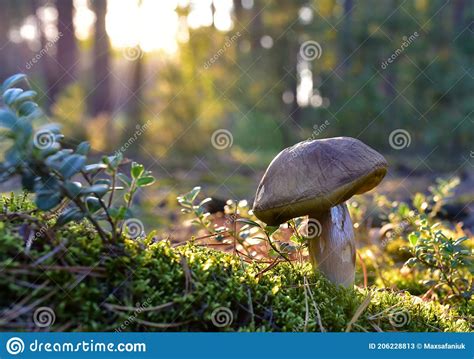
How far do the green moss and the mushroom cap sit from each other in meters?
0.36

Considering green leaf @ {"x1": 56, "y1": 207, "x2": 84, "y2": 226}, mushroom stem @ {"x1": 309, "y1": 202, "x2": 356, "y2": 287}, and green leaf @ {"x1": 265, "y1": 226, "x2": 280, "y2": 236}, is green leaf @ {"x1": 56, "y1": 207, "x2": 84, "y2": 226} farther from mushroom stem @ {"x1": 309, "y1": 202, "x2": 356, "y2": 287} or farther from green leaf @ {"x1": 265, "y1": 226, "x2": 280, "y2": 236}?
mushroom stem @ {"x1": 309, "y1": 202, "x2": 356, "y2": 287}

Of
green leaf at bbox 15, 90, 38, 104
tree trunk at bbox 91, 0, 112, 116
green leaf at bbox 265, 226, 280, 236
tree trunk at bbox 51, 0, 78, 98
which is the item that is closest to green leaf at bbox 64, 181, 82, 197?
green leaf at bbox 15, 90, 38, 104

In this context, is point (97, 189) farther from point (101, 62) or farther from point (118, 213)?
point (101, 62)

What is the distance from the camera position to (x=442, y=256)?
9.26 ft

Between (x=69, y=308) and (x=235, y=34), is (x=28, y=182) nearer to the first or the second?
(x=69, y=308)

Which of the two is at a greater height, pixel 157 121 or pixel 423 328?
pixel 157 121

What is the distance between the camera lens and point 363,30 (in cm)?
1612

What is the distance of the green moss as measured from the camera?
5.96 feet

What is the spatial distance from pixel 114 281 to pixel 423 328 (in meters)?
1.51

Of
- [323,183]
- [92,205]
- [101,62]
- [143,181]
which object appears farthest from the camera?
[101,62]

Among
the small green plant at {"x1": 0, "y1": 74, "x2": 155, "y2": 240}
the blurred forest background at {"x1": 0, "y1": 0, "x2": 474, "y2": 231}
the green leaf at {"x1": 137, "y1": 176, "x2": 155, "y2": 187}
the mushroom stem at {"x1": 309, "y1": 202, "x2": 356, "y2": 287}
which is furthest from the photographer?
the blurred forest background at {"x1": 0, "y1": 0, "x2": 474, "y2": 231}

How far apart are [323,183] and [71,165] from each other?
1082 mm

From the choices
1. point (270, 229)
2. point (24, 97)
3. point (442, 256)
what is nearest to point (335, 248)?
point (270, 229)
